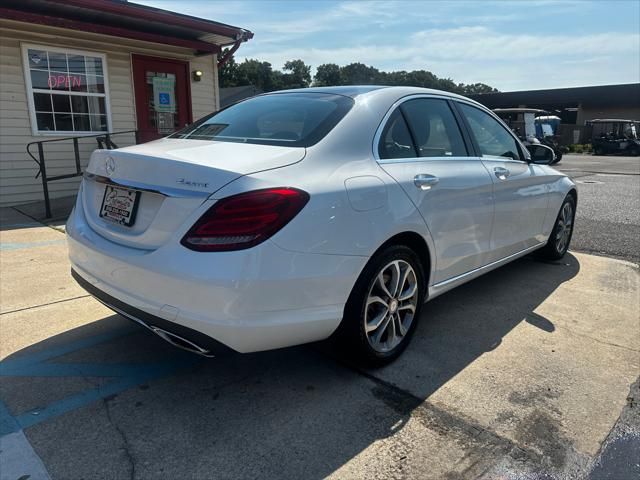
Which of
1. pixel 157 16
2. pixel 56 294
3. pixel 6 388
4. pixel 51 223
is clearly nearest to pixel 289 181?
pixel 6 388

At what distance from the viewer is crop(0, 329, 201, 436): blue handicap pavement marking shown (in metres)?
2.51

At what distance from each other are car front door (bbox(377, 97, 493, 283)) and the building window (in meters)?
7.56

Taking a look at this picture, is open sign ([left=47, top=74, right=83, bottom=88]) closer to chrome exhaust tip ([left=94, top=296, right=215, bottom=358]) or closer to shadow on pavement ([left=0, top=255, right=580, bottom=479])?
shadow on pavement ([left=0, top=255, right=580, bottom=479])

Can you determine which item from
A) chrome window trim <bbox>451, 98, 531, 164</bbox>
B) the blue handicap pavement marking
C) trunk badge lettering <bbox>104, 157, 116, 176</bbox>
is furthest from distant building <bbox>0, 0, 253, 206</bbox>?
chrome window trim <bbox>451, 98, 531, 164</bbox>

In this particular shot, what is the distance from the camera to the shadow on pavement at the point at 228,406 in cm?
219

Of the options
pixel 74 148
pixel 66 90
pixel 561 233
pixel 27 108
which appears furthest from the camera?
pixel 66 90

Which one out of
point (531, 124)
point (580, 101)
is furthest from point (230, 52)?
point (580, 101)

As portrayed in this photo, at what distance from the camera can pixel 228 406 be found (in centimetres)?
260

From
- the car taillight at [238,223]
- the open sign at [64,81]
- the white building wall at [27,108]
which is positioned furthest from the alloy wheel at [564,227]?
the open sign at [64,81]

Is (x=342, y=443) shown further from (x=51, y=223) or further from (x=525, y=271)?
(x=51, y=223)

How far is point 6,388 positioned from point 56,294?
5.00 feet

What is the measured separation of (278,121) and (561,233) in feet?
11.9

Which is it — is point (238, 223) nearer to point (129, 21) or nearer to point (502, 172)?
point (502, 172)

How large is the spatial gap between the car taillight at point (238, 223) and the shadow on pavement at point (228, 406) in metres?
0.91
